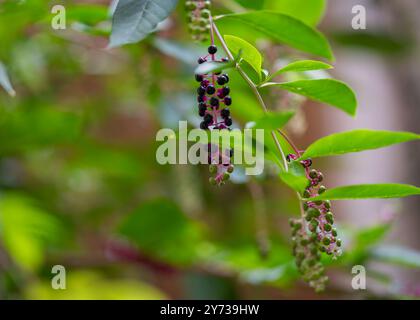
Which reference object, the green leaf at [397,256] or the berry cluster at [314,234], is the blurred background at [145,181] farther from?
the berry cluster at [314,234]

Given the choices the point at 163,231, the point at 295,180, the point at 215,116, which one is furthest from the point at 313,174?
the point at 163,231

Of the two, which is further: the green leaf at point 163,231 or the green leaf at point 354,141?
the green leaf at point 163,231

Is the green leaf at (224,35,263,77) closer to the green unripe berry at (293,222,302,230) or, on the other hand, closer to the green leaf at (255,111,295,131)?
the green leaf at (255,111,295,131)

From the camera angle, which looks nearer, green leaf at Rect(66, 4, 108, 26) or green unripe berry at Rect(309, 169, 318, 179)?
green unripe berry at Rect(309, 169, 318, 179)

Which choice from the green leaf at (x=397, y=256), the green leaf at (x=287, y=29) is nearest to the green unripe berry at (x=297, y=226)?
the green leaf at (x=287, y=29)

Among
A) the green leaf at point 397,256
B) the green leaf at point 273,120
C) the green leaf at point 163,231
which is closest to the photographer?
the green leaf at point 273,120

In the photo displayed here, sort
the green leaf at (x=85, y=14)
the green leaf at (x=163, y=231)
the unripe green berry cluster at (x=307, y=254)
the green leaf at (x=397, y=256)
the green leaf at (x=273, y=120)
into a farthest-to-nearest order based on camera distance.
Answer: the green leaf at (x=163, y=231) → the green leaf at (x=397, y=256) → the green leaf at (x=85, y=14) → the unripe green berry cluster at (x=307, y=254) → the green leaf at (x=273, y=120)

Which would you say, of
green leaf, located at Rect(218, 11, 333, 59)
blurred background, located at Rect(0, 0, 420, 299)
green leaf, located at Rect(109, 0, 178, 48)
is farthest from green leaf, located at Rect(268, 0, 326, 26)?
green leaf, located at Rect(109, 0, 178, 48)
